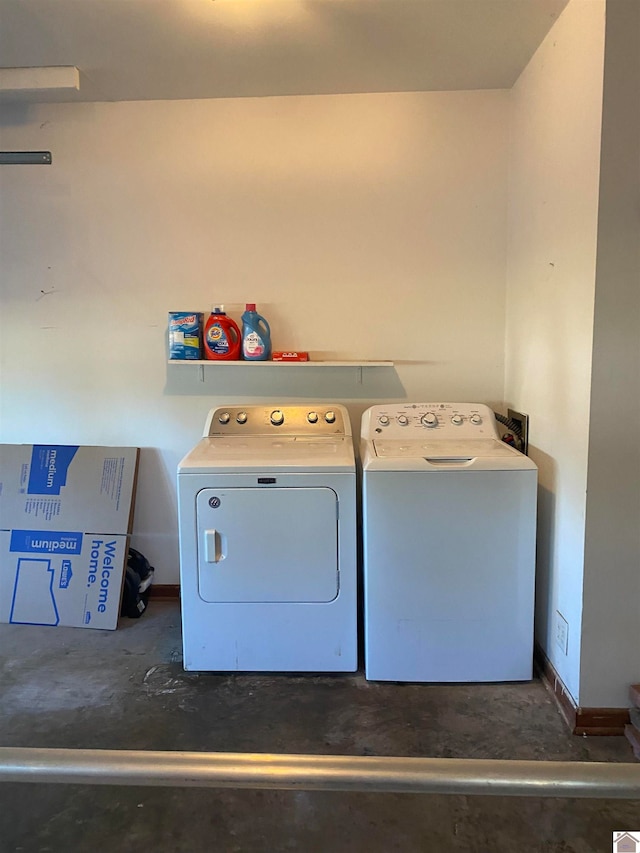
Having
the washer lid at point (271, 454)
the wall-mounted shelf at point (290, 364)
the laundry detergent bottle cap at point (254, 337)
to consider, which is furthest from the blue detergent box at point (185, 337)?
the washer lid at point (271, 454)

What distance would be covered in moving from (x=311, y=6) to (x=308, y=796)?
2459 mm

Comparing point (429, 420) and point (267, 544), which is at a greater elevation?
point (429, 420)

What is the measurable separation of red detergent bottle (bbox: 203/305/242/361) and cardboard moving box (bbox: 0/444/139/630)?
641 mm

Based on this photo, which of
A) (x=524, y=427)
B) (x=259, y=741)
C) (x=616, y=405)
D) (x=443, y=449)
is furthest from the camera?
(x=524, y=427)

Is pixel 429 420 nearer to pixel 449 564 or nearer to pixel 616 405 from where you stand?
pixel 449 564

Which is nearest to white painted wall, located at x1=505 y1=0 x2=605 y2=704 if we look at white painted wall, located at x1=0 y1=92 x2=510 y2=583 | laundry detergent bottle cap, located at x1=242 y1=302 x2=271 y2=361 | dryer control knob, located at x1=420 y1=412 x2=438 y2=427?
white painted wall, located at x1=0 y1=92 x2=510 y2=583

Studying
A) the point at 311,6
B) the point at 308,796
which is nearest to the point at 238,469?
the point at 308,796

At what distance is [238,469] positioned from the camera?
2.10 meters

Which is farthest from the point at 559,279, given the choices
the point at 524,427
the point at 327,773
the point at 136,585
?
the point at 136,585

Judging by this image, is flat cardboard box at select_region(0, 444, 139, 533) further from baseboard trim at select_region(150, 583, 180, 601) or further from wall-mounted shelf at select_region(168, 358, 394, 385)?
wall-mounted shelf at select_region(168, 358, 394, 385)

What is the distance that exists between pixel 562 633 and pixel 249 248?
206cm

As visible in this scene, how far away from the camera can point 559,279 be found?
6.55ft

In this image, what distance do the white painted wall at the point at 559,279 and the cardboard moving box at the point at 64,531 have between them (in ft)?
6.09

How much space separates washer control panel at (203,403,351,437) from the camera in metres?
2.55
